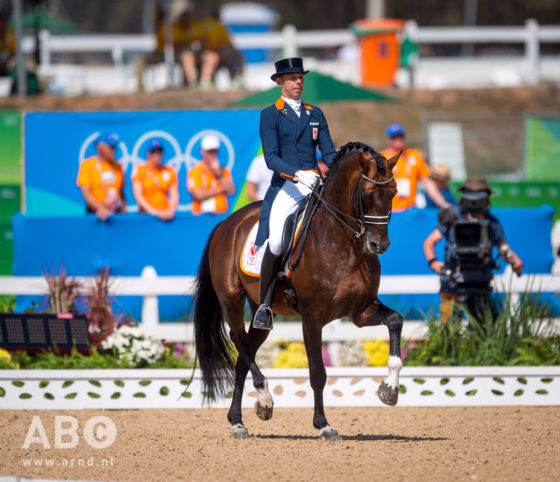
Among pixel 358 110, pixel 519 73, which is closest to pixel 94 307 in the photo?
pixel 358 110

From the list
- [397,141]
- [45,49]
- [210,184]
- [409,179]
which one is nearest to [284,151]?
[210,184]

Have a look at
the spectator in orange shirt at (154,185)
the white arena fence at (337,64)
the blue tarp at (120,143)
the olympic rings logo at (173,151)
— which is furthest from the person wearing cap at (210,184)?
the white arena fence at (337,64)

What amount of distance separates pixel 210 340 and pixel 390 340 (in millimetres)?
1879

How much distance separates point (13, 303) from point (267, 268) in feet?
13.8

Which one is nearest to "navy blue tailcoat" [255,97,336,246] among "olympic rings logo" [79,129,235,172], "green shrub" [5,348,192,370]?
"green shrub" [5,348,192,370]

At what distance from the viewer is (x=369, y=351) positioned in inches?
382

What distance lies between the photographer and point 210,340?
324 inches

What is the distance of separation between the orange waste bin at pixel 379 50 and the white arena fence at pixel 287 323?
52.2ft

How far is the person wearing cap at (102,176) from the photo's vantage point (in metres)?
11.5

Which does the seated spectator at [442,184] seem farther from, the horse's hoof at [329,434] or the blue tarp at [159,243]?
the horse's hoof at [329,434]

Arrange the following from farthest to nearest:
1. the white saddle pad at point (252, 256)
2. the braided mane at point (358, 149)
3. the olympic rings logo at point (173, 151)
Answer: the olympic rings logo at point (173, 151) < the white saddle pad at point (252, 256) < the braided mane at point (358, 149)

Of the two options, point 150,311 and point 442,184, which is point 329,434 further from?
point 442,184

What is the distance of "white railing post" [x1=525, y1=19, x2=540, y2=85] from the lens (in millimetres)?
Result: 25688

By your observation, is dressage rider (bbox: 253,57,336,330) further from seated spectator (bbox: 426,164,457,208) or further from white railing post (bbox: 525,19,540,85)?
white railing post (bbox: 525,19,540,85)
